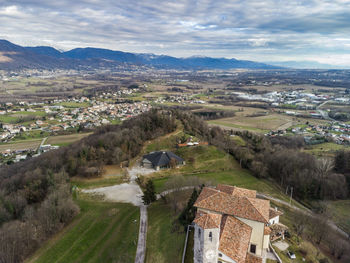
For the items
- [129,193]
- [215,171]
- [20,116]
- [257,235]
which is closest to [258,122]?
[215,171]

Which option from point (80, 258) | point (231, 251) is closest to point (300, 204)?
point (231, 251)

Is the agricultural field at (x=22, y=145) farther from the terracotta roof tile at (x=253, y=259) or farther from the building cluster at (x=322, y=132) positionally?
the building cluster at (x=322, y=132)

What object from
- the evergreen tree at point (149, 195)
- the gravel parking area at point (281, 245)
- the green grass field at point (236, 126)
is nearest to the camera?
the gravel parking area at point (281, 245)

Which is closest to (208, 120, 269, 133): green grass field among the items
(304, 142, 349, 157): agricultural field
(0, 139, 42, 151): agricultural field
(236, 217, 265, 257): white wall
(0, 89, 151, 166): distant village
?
(304, 142, 349, 157): agricultural field

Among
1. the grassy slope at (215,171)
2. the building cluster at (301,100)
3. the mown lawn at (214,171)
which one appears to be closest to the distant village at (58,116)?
the mown lawn at (214,171)

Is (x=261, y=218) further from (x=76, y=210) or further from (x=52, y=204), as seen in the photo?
(x=52, y=204)

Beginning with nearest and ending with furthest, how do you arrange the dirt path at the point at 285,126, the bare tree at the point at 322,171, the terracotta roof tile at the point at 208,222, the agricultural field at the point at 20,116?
the terracotta roof tile at the point at 208,222 < the bare tree at the point at 322,171 < the dirt path at the point at 285,126 < the agricultural field at the point at 20,116
